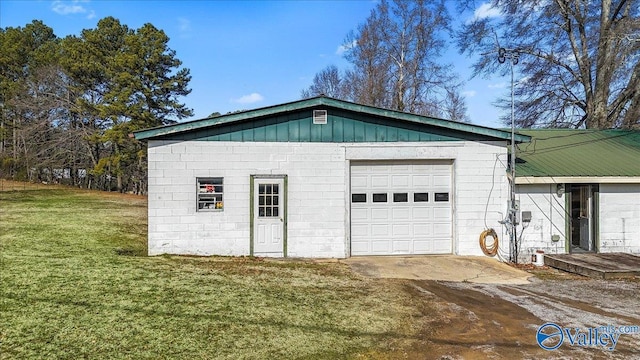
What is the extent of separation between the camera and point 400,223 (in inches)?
366

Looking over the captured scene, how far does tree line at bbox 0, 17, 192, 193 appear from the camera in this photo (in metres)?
27.6

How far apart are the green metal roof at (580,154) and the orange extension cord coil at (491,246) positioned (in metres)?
1.57

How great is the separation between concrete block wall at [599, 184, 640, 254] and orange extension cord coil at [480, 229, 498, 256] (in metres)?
2.98

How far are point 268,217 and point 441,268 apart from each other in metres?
4.09

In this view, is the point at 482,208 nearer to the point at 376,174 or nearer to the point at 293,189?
the point at 376,174

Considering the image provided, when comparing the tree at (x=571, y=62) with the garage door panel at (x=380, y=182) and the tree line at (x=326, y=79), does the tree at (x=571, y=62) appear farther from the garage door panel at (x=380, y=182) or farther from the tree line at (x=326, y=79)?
the garage door panel at (x=380, y=182)

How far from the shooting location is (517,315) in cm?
532

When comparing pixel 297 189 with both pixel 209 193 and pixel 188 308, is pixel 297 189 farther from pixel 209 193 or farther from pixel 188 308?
pixel 188 308

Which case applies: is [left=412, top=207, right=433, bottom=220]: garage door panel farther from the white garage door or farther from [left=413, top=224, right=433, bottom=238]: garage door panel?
[left=413, top=224, right=433, bottom=238]: garage door panel

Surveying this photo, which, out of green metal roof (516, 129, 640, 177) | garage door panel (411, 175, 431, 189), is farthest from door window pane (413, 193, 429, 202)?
green metal roof (516, 129, 640, 177)

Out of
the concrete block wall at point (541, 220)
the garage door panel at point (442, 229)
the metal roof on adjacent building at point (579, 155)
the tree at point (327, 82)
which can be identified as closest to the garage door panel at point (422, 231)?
the garage door panel at point (442, 229)

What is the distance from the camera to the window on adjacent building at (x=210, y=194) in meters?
8.77

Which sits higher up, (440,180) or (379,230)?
(440,180)

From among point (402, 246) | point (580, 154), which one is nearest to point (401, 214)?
point (402, 246)
